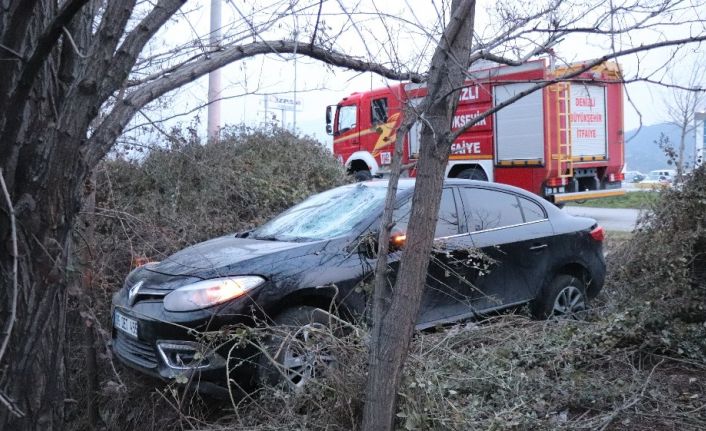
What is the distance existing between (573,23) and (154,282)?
10.3ft

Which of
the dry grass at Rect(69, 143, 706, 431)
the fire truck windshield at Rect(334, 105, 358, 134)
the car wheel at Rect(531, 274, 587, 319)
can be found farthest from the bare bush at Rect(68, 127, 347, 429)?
the fire truck windshield at Rect(334, 105, 358, 134)

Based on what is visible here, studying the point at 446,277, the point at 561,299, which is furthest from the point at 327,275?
the point at 561,299

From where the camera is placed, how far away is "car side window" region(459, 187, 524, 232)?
5754mm

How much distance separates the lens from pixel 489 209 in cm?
593

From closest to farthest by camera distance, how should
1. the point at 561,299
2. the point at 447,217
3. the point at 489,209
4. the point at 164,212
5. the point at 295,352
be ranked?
the point at 295,352, the point at 447,217, the point at 489,209, the point at 561,299, the point at 164,212

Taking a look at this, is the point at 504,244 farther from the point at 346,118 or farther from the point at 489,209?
the point at 346,118

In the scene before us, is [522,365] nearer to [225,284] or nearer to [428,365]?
[428,365]

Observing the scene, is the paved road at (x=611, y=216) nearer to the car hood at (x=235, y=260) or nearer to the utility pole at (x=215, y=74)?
the utility pole at (x=215, y=74)

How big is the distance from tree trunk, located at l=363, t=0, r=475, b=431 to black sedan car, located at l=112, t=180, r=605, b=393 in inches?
29.8

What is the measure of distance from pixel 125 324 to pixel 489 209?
3.13 m

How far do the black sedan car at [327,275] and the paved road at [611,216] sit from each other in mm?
7237

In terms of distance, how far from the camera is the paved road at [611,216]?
13830mm

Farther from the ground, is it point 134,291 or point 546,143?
point 546,143

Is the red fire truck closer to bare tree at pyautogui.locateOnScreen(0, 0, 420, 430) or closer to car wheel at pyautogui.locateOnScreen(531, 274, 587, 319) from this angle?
car wheel at pyautogui.locateOnScreen(531, 274, 587, 319)
